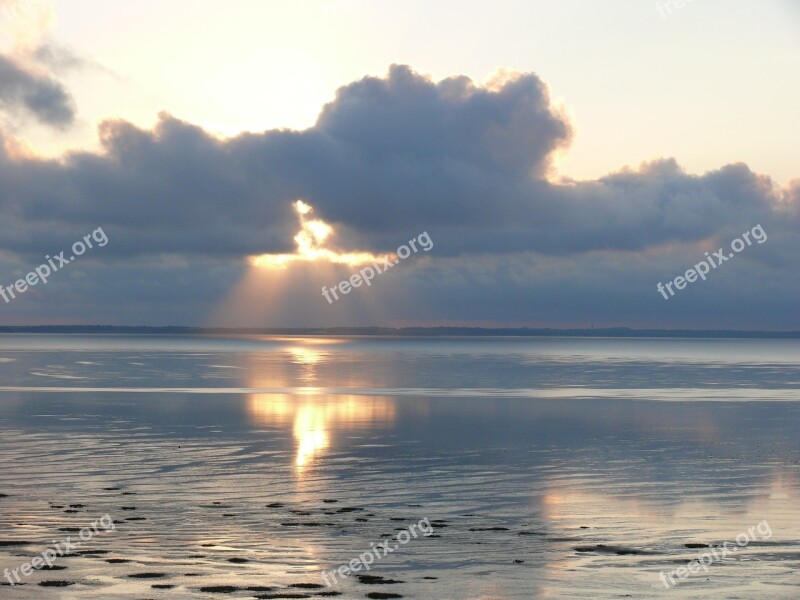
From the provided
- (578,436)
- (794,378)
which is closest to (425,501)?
(578,436)

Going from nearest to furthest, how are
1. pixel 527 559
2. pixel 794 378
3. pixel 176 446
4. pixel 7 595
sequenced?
pixel 7 595 < pixel 527 559 < pixel 176 446 < pixel 794 378

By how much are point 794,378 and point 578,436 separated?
62075 mm

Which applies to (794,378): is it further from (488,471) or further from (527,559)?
(527,559)

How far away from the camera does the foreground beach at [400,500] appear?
17094mm

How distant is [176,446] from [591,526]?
19.5 meters

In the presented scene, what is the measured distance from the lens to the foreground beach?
1709cm

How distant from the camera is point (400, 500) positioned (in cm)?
2559

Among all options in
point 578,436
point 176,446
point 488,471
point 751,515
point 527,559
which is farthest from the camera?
point 578,436

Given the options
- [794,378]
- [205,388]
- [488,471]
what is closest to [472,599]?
[488,471]

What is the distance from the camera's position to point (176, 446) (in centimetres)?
3728

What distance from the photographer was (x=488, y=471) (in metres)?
31.5

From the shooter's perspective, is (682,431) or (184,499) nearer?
(184,499)

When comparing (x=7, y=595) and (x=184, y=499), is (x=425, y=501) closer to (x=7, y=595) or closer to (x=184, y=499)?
(x=184, y=499)

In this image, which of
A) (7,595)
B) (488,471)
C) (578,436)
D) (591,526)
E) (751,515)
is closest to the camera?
(7,595)
